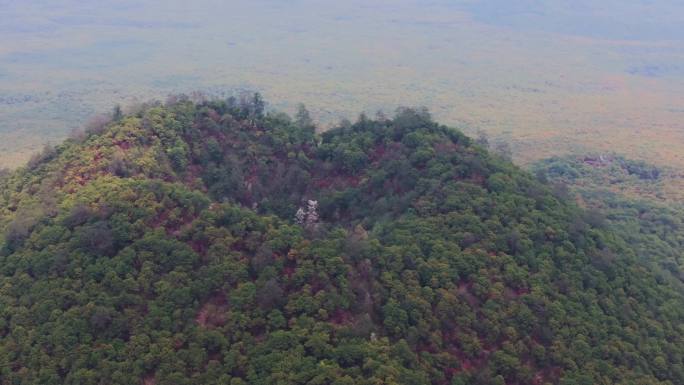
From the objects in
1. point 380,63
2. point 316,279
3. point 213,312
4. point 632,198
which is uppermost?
point 316,279

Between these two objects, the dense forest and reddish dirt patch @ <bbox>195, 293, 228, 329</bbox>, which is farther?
the dense forest

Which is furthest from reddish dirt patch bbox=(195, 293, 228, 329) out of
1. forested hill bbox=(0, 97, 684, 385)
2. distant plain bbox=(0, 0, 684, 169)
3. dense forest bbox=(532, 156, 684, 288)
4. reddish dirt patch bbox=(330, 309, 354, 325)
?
distant plain bbox=(0, 0, 684, 169)

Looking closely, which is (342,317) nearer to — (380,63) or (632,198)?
(632,198)

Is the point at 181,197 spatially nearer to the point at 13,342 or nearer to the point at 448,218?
the point at 13,342

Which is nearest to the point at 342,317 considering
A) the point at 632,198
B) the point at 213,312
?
the point at 213,312

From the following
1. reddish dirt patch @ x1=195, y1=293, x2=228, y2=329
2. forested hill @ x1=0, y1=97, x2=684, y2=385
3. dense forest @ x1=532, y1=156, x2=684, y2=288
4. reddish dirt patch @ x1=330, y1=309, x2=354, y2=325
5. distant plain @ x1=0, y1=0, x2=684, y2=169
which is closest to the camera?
forested hill @ x1=0, y1=97, x2=684, y2=385

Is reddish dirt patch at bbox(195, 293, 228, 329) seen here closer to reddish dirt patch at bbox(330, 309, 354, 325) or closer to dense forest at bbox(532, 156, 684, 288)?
reddish dirt patch at bbox(330, 309, 354, 325)

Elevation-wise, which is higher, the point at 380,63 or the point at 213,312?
the point at 380,63

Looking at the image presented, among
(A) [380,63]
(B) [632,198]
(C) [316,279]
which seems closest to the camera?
(C) [316,279]
